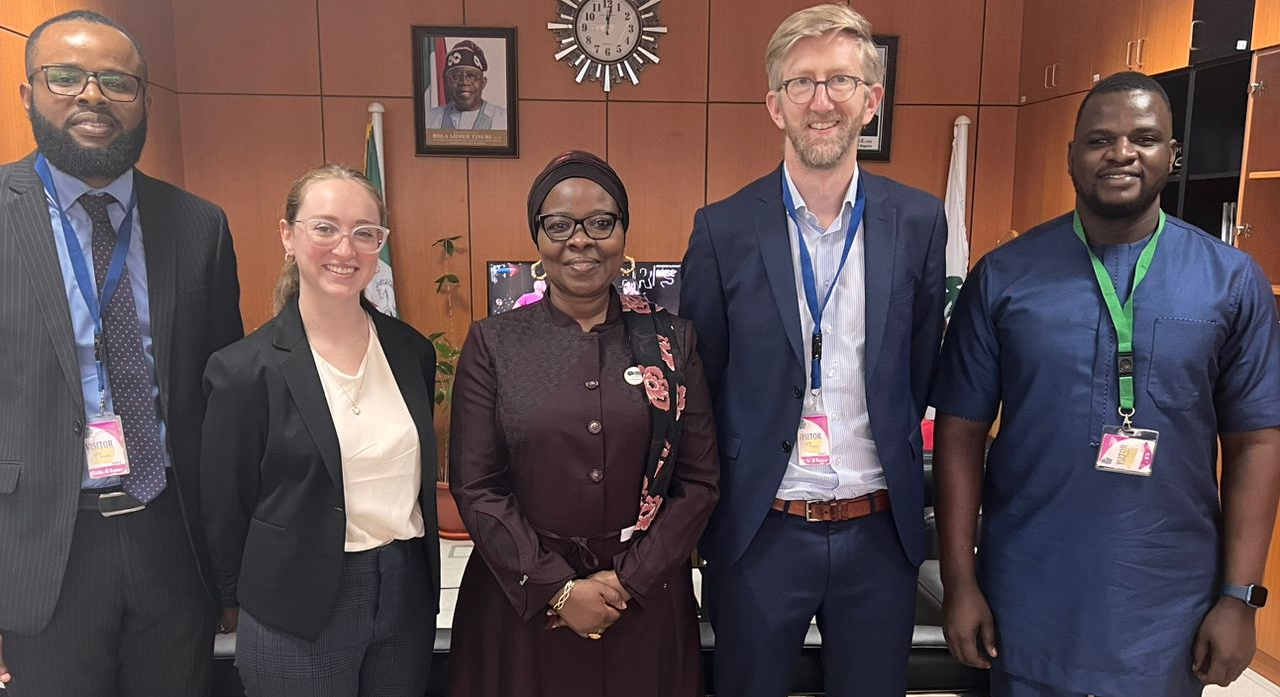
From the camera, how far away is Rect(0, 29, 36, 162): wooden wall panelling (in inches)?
126

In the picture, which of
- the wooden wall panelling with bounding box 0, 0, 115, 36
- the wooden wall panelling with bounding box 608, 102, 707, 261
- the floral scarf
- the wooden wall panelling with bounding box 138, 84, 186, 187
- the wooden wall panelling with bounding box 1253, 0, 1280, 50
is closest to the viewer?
the floral scarf

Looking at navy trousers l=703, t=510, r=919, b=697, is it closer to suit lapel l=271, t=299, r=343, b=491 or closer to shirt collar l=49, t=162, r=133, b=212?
suit lapel l=271, t=299, r=343, b=491

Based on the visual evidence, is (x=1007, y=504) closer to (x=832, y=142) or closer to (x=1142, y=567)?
(x=1142, y=567)

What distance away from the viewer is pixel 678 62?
5172mm

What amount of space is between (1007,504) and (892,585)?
292mm

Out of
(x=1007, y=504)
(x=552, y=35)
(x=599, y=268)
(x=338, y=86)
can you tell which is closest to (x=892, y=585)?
(x=1007, y=504)

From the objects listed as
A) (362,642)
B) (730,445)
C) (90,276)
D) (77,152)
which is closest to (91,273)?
(90,276)

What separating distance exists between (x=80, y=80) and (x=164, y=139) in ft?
12.3

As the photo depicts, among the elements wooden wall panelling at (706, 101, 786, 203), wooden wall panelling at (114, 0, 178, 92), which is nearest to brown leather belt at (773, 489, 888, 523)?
wooden wall panelling at (706, 101, 786, 203)

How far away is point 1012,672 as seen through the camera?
1.68 metres

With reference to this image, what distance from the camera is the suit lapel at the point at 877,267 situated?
167cm

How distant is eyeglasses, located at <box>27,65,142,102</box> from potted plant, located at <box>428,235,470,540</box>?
270cm

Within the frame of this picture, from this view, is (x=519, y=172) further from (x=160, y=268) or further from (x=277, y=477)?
(x=277, y=477)

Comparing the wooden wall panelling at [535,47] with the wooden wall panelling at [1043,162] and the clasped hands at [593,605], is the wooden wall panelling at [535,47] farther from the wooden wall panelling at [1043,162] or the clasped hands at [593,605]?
the clasped hands at [593,605]
